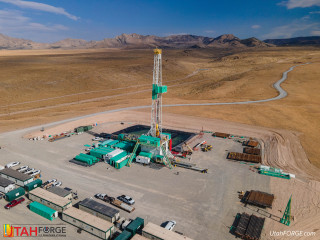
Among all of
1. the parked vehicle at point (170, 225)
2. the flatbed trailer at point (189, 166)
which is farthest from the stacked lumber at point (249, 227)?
the flatbed trailer at point (189, 166)

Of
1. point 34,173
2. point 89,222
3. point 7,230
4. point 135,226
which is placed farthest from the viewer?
point 34,173

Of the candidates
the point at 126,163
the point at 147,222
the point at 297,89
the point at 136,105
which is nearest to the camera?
the point at 147,222

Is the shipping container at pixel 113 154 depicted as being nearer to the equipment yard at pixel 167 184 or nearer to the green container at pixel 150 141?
the equipment yard at pixel 167 184

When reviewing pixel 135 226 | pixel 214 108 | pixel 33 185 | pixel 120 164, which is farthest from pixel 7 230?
pixel 214 108

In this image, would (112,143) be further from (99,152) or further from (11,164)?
(11,164)

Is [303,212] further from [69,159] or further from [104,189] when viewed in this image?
[69,159]

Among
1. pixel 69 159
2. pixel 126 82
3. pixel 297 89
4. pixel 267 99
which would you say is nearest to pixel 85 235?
pixel 69 159

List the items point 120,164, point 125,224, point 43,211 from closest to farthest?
A: point 125,224 < point 43,211 < point 120,164
